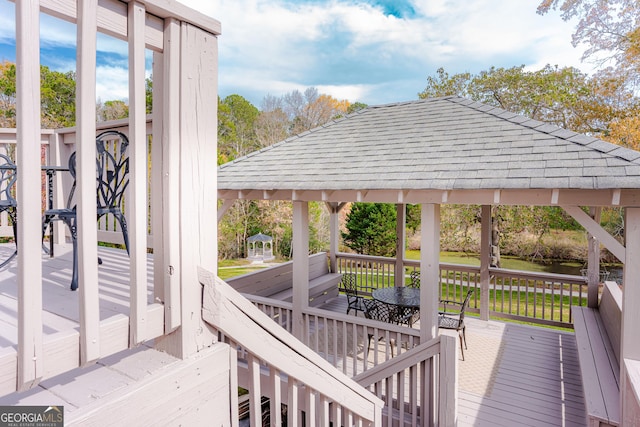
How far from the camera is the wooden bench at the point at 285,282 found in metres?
6.71

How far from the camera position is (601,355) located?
180 inches

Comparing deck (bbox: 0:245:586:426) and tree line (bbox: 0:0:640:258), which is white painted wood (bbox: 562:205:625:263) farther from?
tree line (bbox: 0:0:640:258)

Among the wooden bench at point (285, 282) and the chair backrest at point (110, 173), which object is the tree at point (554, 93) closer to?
the wooden bench at point (285, 282)

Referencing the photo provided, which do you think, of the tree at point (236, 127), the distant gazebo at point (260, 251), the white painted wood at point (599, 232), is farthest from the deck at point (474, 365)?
the tree at point (236, 127)

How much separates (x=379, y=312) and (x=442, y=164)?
282 cm

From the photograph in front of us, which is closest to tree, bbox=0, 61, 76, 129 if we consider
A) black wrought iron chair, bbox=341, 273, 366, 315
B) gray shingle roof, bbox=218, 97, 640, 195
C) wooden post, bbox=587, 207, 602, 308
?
A: gray shingle roof, bbox=218, 97, 640, 195

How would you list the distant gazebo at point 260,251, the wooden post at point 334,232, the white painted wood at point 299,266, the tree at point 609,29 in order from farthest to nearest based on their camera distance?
the distant gazebo at point 260,251 → the tree at point 609,29 → the wooden post at point 334,232 → the white painted wood at point 299,266

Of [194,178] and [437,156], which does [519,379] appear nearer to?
[437,156]

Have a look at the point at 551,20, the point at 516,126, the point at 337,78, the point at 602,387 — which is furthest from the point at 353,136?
the point at 337,78

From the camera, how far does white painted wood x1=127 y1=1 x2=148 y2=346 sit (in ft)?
3.17

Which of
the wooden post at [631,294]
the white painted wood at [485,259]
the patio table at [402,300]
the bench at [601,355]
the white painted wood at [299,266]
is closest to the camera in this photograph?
the bench at [601,355]

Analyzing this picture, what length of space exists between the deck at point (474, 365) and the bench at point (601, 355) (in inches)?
19.5

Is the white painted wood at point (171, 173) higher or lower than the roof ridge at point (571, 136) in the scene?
lower

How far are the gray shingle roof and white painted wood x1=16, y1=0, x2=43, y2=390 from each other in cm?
391
